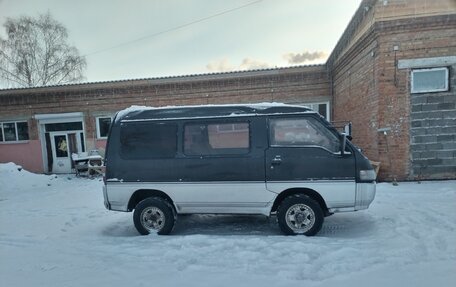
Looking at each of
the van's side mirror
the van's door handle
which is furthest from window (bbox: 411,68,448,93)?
the van's door handle

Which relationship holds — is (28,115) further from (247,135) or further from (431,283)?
(431,283)

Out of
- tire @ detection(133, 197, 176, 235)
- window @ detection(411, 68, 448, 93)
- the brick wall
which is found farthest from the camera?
window @ detection(411, 68, 448, 93)

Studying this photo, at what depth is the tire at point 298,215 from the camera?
4555mm

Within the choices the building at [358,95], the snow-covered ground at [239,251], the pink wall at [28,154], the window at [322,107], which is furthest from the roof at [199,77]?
the snow-covered ground at [239,251]

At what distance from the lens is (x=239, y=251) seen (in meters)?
3.99

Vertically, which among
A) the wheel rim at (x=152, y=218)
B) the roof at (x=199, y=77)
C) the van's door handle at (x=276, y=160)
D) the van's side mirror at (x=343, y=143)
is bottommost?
the wheel rim at (x=152, y=218)

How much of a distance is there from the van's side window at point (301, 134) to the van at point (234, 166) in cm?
2

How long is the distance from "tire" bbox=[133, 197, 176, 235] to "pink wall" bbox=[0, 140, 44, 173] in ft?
44.3

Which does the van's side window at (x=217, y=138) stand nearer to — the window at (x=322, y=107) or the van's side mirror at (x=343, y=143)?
the van's side mirror at (x=343, y=143)

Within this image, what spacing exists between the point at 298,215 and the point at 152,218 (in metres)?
2.49

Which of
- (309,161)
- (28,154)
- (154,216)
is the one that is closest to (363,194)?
(309,161)

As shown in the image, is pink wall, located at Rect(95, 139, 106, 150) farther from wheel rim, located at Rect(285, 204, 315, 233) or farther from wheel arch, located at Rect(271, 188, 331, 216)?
wheel rim, located at Rect(285, 204, 315, 233)

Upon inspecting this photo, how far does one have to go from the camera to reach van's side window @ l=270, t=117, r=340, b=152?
4641mm

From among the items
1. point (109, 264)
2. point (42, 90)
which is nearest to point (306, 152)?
point (109, 264)
